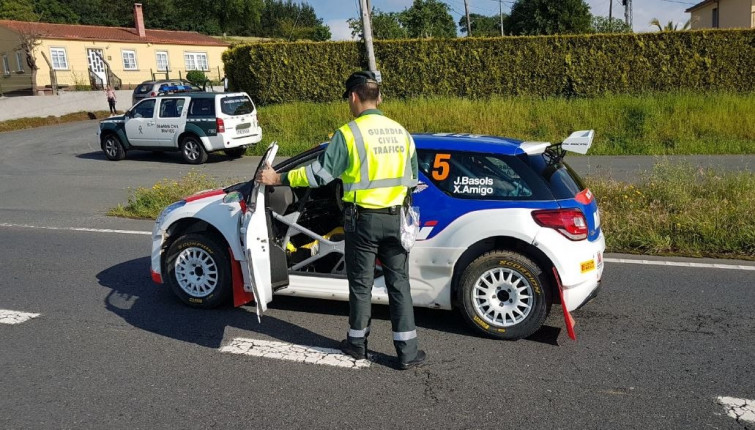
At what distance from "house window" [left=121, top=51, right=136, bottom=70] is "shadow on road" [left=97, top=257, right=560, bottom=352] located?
47.9 m

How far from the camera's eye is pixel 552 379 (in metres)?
4.33

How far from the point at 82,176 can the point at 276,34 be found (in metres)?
76.9

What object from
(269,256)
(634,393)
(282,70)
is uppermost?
(282,70)

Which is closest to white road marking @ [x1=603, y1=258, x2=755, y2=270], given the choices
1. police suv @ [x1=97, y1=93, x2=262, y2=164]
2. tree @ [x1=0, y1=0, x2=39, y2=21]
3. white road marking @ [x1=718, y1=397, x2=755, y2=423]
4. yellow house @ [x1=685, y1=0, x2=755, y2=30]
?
white road marking @ [x1=718, y1=397, x2=755, y2=423]

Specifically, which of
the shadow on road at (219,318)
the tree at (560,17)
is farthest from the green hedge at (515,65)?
the tree at (560,17)

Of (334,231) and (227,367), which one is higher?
(334,231)

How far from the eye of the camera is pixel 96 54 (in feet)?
159

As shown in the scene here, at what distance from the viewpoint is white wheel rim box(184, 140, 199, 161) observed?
1730 cm

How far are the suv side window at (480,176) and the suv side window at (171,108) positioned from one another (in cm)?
1351

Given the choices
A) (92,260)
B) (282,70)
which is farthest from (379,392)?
(282,70)

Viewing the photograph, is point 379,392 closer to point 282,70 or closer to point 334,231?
point 334,231

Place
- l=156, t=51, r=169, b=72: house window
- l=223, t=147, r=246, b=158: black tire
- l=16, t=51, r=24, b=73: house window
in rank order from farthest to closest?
l=156, t=51, r=169, b=72: house window < l=16, t=51, r=24, b=73: house window < l=223, t=147, r=246, b=158: black tire

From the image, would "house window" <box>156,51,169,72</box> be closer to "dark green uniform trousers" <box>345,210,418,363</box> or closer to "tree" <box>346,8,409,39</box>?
"tree" <box>346,8,409,39</box>

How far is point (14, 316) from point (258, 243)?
97.7 inches
